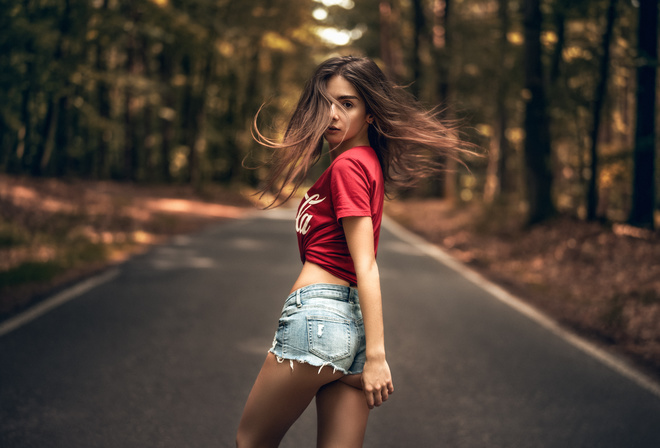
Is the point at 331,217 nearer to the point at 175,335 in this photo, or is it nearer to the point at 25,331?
the point at 175,335

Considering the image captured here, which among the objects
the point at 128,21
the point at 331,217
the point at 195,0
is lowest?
the point at 331,217

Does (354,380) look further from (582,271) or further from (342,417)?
(582,271)

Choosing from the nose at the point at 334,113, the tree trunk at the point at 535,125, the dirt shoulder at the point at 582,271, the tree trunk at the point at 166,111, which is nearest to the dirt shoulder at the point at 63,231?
the nose at the point at 334,113

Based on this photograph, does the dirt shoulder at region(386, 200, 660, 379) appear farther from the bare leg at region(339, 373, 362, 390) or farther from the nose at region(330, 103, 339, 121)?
the nose at region(330, 103, 339, 121)

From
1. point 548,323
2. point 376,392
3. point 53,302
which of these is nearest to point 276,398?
point 376,392

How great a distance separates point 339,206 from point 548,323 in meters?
6.38

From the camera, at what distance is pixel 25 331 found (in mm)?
6504

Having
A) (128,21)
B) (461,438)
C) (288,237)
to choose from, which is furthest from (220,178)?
(461,438)

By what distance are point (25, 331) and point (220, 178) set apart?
35.3 m

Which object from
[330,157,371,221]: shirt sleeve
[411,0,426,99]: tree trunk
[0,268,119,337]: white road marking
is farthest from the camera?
[411,0,426,99]: tree trunk

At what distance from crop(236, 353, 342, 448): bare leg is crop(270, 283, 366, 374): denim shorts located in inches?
1.6

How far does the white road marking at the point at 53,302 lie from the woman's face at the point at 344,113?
5446 mm

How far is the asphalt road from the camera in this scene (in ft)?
13.6

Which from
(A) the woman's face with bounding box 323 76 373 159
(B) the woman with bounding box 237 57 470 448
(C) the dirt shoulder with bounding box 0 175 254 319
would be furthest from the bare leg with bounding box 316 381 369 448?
(C) the dirt shoulder with bounding box 0 175 254 319
